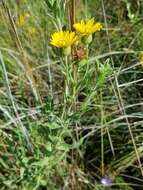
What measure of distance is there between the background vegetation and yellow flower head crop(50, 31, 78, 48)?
0.16 ft

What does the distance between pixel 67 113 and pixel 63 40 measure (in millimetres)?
242

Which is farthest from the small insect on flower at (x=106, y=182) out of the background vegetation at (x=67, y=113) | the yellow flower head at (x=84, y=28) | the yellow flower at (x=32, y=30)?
the yellow flower at (x=32, y=30)

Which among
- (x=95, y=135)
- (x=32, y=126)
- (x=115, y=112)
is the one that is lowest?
(x=95, y=135)

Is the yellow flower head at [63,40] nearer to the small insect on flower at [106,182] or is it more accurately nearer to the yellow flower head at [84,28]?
the yellow flower head at [84,28]

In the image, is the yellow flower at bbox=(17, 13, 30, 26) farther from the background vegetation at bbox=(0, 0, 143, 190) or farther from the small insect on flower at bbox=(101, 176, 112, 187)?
the small insect on flower at bbox=(101, 176, 112, 187)

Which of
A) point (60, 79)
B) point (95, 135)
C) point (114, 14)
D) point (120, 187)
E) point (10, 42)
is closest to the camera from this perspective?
point (120, 187)

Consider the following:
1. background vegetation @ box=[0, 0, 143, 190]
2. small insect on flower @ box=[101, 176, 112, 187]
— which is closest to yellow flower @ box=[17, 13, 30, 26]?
background vegetation @ box=[0, 0, 143, 190]

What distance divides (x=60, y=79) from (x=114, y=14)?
567mm

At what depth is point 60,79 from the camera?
1.87 meters

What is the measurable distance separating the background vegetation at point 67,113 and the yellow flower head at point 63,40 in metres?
0.05

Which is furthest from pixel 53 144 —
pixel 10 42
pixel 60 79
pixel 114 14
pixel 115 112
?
pixel 114 14

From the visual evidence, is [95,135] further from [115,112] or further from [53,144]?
[53,144]

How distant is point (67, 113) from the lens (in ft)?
3.78

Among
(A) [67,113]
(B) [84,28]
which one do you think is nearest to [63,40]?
(B) [84,28]
